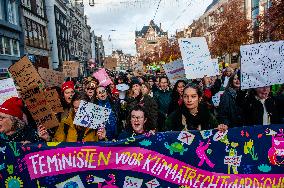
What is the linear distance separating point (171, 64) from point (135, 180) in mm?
5380

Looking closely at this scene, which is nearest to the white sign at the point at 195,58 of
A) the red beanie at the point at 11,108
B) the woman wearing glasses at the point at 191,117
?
the woman wearing glasses at the point at 191,117

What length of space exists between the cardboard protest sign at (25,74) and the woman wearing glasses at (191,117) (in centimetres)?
232

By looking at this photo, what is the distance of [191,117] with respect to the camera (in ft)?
13.9

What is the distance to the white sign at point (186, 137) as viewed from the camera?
12.6 feet

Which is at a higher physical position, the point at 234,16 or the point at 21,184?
the point at 234,16

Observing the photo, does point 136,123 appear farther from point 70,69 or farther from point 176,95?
point 70,69

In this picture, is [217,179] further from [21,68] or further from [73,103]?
[21,68]

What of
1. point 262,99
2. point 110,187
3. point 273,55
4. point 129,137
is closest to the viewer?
point 110,187

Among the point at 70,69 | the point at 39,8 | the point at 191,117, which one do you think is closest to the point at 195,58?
the point at 191,117

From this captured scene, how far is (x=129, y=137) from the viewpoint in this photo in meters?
4.03

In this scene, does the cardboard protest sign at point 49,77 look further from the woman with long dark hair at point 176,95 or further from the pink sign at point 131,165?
the pink sign at point 131,165

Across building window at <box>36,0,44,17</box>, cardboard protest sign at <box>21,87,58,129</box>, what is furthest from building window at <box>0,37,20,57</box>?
cardboard protest sign at <box>21,87,58,129</box>

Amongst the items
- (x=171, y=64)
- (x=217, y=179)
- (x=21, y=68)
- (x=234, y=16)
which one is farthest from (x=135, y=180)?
(x=234, y=16)

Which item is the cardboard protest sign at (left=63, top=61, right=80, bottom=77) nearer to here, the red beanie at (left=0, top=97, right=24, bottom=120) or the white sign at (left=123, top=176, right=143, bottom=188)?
the red beanie at (left=0, top=97, right=24, bottom=120)
